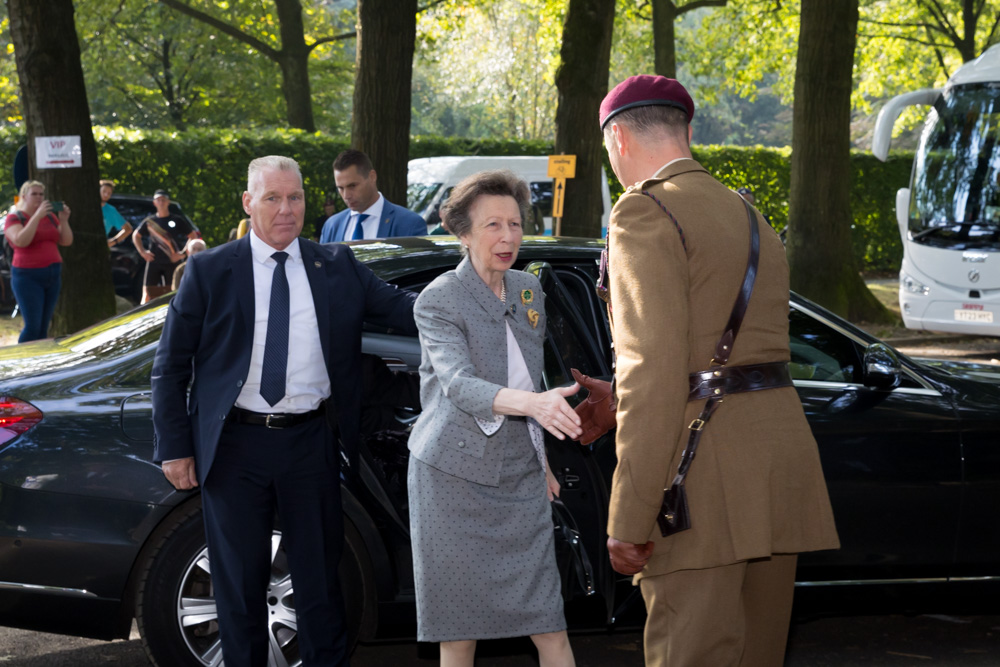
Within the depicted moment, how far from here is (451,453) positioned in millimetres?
3336

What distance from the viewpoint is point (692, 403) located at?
271 cm

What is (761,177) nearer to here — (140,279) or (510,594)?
(140,279)

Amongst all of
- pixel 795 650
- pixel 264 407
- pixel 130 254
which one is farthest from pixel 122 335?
pixel 130 254

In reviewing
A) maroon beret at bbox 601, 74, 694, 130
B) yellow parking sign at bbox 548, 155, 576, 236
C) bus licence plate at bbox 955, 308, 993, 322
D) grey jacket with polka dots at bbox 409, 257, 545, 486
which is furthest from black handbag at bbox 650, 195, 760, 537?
bus licence plate at bbox 955, 308, 993, 322

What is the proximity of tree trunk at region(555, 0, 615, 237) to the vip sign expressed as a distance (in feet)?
17.5

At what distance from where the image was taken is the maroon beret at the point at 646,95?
2.77 m

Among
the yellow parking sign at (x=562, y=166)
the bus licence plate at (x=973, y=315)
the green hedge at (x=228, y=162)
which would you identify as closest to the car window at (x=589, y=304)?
the yellow parking sign at (x=562, y=166)

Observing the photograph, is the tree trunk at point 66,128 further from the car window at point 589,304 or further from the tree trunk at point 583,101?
the car window at point 589,304

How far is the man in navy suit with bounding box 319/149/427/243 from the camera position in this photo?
21.8 ft

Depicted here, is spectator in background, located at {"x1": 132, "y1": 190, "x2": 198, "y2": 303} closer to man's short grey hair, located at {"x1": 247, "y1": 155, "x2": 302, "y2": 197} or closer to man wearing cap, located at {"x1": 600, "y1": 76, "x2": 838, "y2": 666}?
man's short grey hair, located at {"x1": 247, "y1": 155, "x2": 302, "y2": 197}

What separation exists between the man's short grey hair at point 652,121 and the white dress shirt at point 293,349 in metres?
1.44

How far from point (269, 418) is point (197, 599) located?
2.47 feet

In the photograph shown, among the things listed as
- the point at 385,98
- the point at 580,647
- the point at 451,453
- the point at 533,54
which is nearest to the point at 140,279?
the point at 385,98

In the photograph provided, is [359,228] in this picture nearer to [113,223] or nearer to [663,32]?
[113,223]
